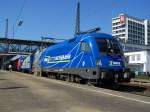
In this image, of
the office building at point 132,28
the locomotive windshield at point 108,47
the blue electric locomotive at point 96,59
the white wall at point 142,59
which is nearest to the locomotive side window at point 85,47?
the blue electric locomotive at point 96,59

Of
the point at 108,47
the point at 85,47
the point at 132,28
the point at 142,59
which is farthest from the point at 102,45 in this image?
the point at 132,28

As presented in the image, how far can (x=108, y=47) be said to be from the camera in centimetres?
2266

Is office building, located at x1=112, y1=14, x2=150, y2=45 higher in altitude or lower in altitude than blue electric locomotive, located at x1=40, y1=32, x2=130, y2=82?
higher

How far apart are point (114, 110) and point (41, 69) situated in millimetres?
27855

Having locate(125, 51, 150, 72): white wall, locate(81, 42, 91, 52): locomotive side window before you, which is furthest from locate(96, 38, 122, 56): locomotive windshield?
locate(125, 51, 150, 72): white wall

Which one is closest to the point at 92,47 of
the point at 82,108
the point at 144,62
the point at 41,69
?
the point at 82,108

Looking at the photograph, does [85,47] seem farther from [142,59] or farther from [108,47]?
[142,59]

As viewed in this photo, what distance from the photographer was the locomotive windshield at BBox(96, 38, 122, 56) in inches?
877

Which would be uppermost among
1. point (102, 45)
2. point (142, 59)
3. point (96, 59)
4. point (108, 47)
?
point (142, 59)

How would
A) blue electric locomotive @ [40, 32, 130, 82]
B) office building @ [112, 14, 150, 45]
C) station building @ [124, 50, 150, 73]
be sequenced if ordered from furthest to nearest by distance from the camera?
1. office building @ [112, 14, 150, 45]
2. station building @ [124, 50, 150, 73]
3. blue electric locomotive @ [40, 32, 130, 82]

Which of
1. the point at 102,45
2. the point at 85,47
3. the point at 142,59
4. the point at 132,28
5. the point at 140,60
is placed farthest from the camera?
the point at 132,28

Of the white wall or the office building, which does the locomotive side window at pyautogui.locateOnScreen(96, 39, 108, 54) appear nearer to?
the white wall

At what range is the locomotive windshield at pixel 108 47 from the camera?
2227 cm

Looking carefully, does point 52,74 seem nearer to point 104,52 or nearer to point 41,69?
point 41,69
